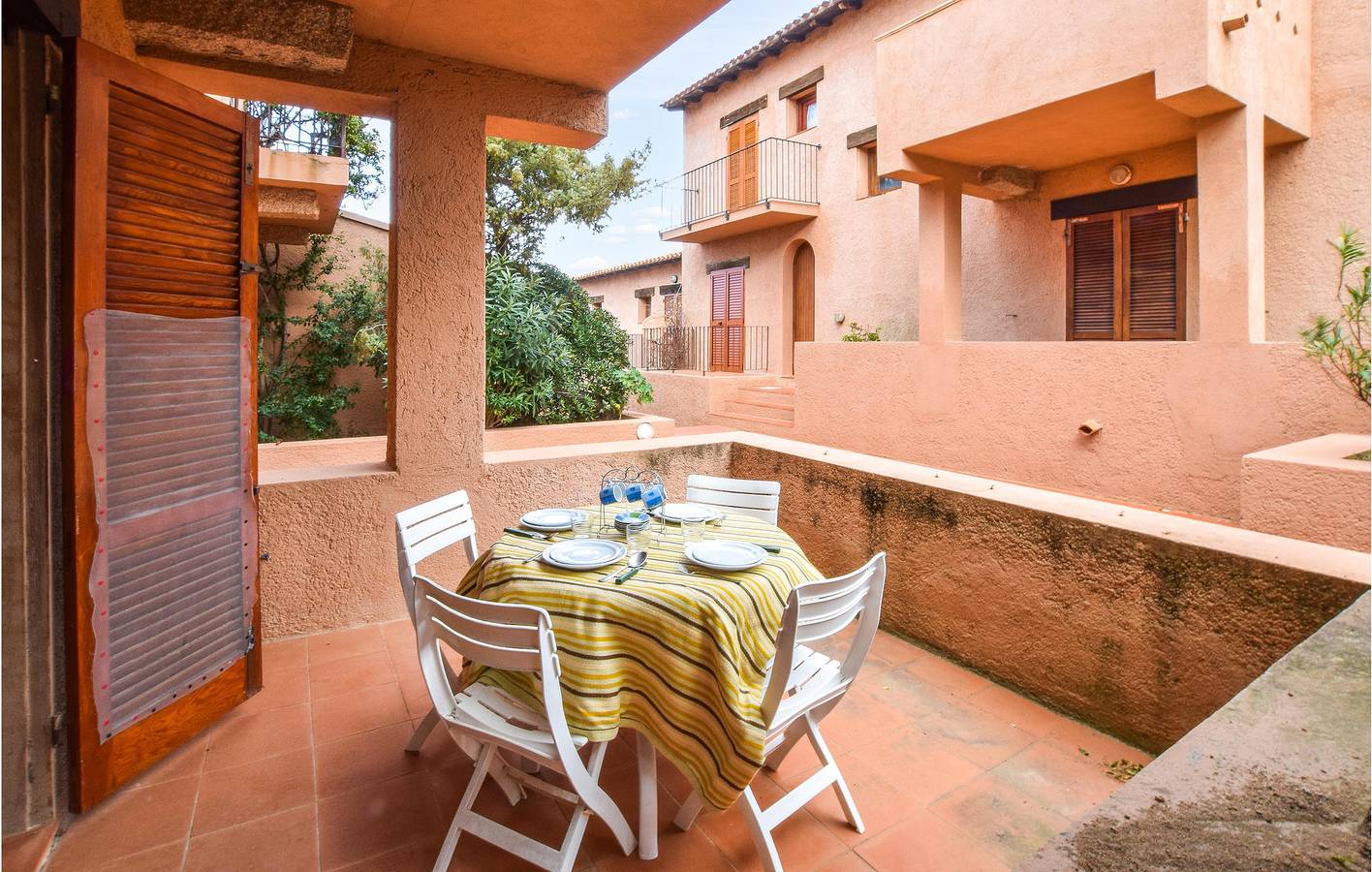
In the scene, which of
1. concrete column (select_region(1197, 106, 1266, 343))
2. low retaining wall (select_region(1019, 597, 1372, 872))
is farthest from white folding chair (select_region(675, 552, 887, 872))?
concrete column (select_region(1197, 106, 1266, 343))

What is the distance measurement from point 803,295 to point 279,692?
1113 centimetres

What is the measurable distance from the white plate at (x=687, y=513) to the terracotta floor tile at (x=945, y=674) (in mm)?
1322

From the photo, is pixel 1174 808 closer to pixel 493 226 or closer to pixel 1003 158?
Answer: pixel 1003 158

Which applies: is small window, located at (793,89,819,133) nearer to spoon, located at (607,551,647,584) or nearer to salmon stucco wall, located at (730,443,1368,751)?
salmon stucco wall, located at (730,443,1368,751)

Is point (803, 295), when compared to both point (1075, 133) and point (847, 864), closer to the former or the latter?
point (1075, 133)

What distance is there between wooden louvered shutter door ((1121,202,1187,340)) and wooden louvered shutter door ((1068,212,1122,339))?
118 millimetres

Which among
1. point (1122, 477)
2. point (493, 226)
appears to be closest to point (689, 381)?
point (493, 226)

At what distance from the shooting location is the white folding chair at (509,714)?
1.86m

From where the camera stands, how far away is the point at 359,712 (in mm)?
3010

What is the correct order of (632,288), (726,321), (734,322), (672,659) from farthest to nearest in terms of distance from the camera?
1. (632,288)
2. (726,321)
3. (734,322)
4. (672,659)

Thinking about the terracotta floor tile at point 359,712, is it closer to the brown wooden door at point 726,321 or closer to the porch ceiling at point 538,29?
the porch ceiling at point 538,29

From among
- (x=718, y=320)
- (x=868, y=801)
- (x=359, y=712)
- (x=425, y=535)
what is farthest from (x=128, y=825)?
(x=718, y=320)

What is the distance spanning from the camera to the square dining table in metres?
2.03

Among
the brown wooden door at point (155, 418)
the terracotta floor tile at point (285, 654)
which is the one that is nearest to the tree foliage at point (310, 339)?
the terracotta floor tile at point (285, 654)
